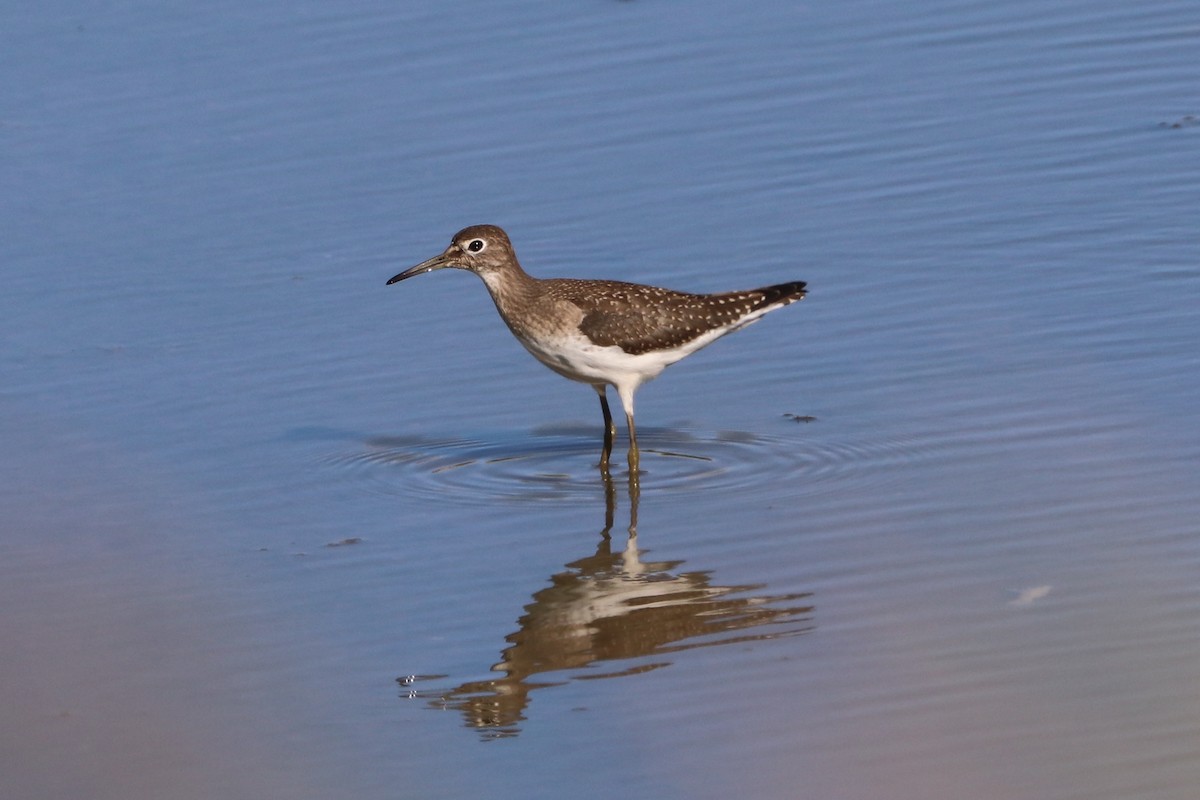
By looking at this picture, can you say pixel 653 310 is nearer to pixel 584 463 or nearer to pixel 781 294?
pixel 781 294

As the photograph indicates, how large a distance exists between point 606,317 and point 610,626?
2605 mm

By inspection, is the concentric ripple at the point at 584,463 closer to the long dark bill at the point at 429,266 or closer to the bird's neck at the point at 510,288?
the bird's neck at the point at 510,288

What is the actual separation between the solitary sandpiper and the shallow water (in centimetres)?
45

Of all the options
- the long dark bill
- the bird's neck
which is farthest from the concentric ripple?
the long dark bill

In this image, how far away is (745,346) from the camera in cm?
1170

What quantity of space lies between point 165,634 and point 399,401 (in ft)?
10.1

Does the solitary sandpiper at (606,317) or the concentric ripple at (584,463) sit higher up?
the solitary sandpiper at (606,317)

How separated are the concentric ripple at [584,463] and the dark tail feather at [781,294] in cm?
81

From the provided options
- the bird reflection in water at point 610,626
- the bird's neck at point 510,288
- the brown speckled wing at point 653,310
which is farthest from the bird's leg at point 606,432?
the bird reflection in water at point 610,626

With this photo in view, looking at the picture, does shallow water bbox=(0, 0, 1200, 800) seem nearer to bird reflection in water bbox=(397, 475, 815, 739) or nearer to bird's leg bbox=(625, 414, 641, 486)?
bird reflection in water bbox=(397, 475, 815, 739)

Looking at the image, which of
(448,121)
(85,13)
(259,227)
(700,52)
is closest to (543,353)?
(259,227)

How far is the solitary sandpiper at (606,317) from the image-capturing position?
10375 mm

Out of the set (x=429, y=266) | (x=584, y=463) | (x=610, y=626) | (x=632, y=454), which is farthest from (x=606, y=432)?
(x=610, y=626)

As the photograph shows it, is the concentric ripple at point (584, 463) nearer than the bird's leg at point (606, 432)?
Yes
